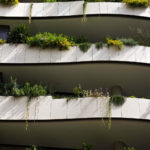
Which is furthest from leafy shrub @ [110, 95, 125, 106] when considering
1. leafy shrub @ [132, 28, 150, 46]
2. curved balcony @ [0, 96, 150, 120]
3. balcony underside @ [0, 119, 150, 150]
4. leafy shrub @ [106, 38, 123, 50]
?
leafy shrub @ [132, 28, 150, 46]

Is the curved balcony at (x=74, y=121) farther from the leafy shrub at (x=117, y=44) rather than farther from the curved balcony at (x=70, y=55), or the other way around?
the leafy shrub at (x=117, y=44)

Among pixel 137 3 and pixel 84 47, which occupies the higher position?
pixel 137 3

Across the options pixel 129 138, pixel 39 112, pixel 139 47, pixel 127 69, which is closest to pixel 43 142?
pixel 39 112

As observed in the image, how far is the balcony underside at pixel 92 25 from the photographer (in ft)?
58.7

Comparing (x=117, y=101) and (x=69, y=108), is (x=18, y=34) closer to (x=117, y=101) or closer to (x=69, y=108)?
(x=69, y=108)

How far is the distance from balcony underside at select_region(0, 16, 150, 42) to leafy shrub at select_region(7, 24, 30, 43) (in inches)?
49.3

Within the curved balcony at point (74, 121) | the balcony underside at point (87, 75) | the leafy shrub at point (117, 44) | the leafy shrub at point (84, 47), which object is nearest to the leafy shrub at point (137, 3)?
the leafy shrub at point (117, 44)

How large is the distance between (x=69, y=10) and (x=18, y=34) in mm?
2826

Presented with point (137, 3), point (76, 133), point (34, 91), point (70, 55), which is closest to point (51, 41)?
point (70, 55)

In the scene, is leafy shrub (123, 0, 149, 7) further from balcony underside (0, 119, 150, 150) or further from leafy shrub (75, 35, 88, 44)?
balcony underside (0, 119, 150, 150)

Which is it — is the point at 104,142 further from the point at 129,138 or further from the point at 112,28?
the point at 112,28

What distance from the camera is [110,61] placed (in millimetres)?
15969

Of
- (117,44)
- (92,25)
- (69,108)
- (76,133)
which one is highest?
(92,25)

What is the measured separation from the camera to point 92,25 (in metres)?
18.1
